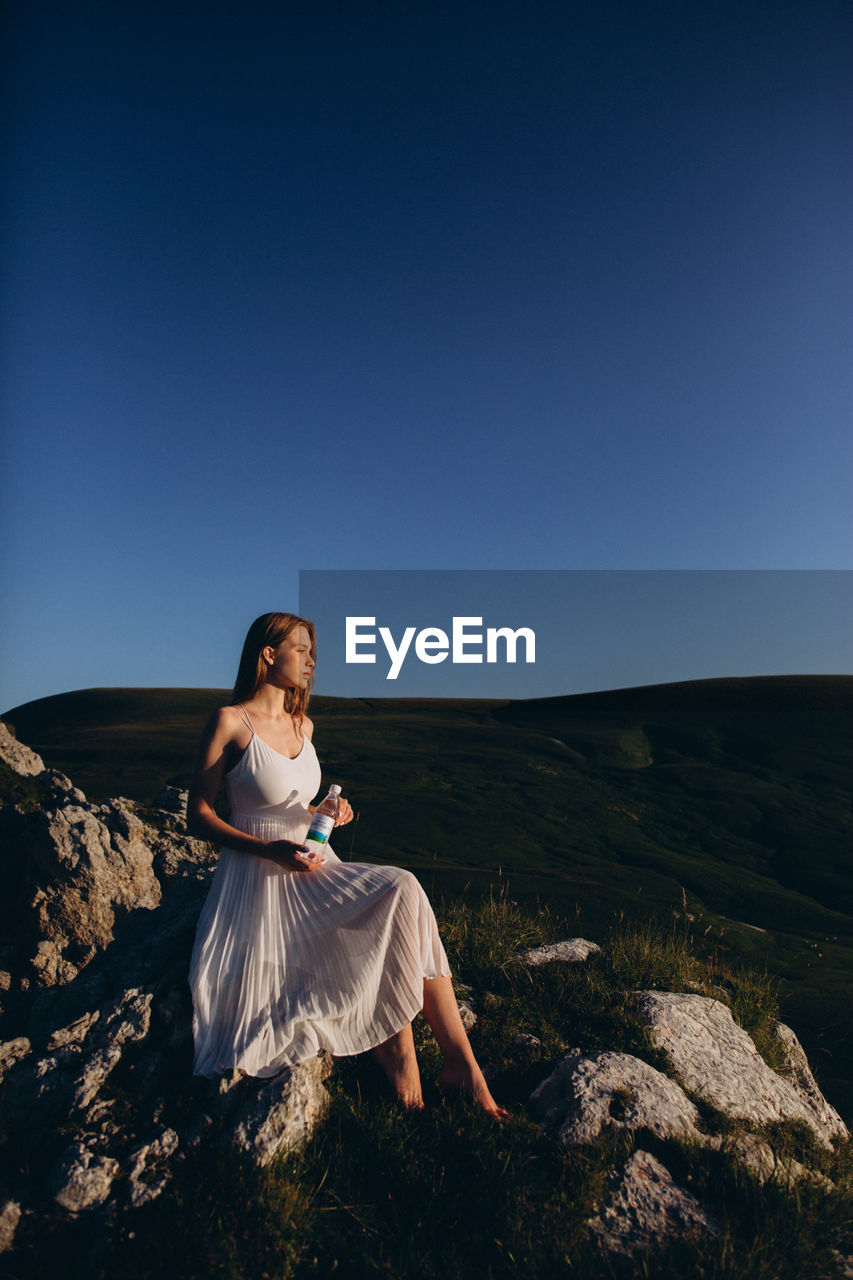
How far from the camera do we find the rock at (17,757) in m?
13.5

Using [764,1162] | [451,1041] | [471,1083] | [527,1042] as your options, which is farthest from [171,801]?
[764,1162]

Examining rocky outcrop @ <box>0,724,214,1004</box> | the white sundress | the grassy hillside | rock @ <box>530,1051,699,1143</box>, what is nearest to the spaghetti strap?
the white sundress

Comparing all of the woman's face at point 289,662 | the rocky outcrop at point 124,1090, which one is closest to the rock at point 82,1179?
the rocky outcrop at point 124,1090

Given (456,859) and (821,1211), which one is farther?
(456,859)

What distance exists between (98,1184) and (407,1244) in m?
1.95

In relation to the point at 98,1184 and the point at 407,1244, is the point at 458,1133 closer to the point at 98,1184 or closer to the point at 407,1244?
the point at 407,1244

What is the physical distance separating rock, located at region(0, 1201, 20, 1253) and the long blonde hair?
3.55 metres

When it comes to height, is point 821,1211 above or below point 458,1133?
below

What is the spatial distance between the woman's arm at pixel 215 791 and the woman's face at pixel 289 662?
57 centimetres

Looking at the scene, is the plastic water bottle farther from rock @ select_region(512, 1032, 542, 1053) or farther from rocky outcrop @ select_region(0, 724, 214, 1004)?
rocky outcrop @ select_region(0, 724, 214, 1004)

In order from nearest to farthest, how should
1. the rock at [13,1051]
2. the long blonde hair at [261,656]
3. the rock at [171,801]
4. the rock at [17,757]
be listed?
the rock at [13,1051], the long blonde hair at [261,656], the rock at [17,757], the rock at [171,801]

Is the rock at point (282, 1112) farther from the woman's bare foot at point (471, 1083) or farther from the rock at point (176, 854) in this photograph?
the rock at point (176, 854)

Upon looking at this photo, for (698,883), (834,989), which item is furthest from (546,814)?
(834,989)

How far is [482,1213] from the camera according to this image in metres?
4.88
